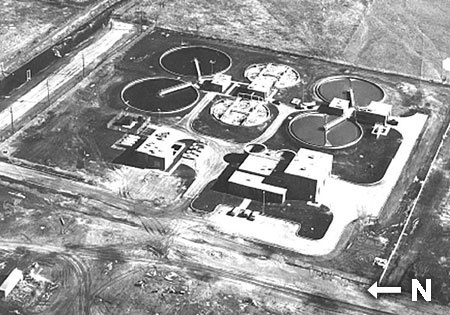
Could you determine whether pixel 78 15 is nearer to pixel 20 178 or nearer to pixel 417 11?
pixel 20 178

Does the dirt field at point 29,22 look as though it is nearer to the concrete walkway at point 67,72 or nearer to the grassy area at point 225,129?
the concrete walkway at point 67,72

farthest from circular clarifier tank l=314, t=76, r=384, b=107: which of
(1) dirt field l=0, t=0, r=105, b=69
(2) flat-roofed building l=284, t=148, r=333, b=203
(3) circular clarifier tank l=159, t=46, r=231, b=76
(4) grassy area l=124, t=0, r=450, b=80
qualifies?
(1) dirt field l=0, t=0, r=105, b=69

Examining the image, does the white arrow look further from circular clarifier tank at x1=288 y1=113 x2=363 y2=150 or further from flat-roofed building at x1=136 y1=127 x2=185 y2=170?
flat-roofed building at x1=136 y1=127 x2=185 y2=170

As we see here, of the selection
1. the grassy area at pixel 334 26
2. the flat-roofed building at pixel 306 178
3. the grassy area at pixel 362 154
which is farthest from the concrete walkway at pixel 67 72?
the flat-roofed building at pixel 306 178

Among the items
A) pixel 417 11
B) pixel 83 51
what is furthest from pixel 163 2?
pixel 417 11

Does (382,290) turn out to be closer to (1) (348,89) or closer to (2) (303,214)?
(2) (303,214)
